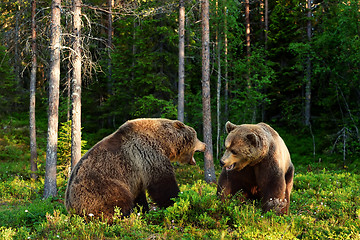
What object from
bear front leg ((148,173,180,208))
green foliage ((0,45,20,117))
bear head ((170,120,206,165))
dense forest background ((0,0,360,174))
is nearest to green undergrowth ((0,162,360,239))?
bear front leg ((148,173,180,208))

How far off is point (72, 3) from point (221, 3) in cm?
961

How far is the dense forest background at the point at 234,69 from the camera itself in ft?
55.1

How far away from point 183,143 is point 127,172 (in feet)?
3.57

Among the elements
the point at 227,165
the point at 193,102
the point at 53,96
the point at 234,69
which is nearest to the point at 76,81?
the point at 53,96

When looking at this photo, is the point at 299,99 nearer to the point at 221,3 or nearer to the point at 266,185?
the point at 221,3

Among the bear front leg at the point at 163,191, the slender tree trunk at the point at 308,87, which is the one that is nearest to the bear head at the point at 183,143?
the bear front leg at the point at 163,191

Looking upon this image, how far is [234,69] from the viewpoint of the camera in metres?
21.0

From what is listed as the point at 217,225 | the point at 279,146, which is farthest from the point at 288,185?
the point at 217,225

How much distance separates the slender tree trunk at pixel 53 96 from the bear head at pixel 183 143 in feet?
23.5

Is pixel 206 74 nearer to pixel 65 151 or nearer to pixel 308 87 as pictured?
pixel 65 151

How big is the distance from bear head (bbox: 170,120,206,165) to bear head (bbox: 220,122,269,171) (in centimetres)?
65

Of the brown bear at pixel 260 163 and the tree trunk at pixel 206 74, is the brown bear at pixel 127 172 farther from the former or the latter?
the tree trunk at pixel 206 74

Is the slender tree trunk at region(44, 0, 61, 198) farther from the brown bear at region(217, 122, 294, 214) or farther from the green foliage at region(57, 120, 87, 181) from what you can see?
the brown bear at region(217, 122, 294, 214)

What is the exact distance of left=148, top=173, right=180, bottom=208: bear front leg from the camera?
457 centimetres
